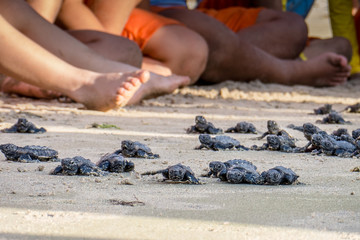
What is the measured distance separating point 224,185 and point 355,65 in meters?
5.80

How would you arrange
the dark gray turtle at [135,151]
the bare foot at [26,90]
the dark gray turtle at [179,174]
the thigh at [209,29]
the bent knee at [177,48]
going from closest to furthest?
1. the dark gray turtle at [179,174]
2. the dark gray turtle at [135,151]
3. the bare foot at [26,90]
4. the bent knee at [177,48]
5. the thigh at [209,29]

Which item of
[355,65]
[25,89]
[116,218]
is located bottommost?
[116,218]

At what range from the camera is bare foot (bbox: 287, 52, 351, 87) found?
597 cm

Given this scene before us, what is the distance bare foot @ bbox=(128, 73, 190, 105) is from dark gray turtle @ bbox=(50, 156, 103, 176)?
5.88ft

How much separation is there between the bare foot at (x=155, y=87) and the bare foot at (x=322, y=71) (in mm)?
2261

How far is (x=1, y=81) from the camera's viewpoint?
467 centimetres

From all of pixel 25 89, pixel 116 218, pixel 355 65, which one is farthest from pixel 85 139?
pixel 355 65

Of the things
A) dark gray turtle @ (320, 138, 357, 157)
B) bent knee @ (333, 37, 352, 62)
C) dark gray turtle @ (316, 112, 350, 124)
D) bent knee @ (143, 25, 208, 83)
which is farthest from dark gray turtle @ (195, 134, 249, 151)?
bent knee @ (333, 37, 352, 62)

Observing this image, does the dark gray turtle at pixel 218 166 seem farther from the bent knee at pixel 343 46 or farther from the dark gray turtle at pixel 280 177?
the bent knee at pixel 343 46

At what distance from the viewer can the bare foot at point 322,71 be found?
5.97 m

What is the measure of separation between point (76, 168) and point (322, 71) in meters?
4.44

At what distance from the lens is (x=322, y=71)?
6.00 meters

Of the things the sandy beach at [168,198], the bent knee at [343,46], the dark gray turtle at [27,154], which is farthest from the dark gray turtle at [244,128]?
the bent knee at [343,46]

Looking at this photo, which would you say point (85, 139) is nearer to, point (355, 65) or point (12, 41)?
point (12, 41)
